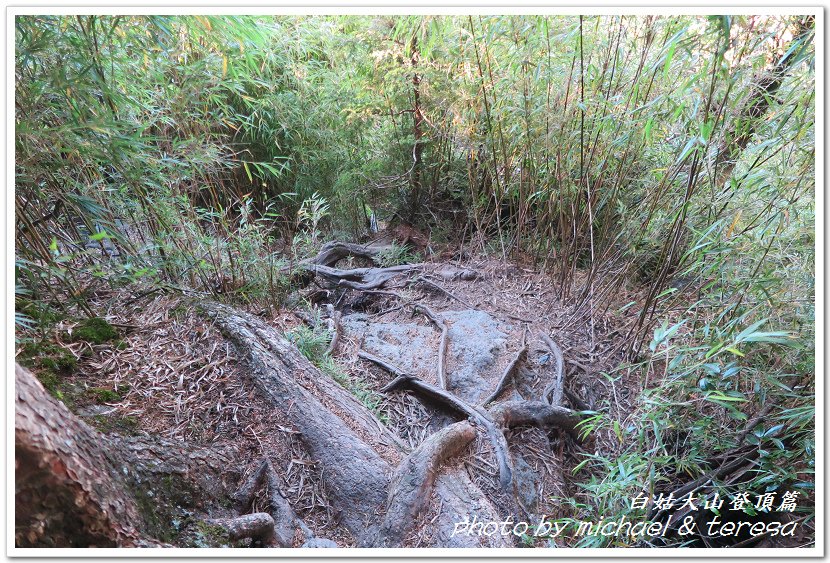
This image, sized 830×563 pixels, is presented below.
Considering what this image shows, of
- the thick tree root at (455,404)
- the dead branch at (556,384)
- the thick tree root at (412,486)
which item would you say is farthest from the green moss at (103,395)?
the dead branch at (556,384)

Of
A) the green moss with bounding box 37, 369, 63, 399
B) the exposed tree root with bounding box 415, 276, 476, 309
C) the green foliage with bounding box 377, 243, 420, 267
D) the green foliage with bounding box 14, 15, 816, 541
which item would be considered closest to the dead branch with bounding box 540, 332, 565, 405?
the green foliage with bounding box 14, 15, 816, 541

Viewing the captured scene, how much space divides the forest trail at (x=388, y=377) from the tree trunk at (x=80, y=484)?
0.54 ft

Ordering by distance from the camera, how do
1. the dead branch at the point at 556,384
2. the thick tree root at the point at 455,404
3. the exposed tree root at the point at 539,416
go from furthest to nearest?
the dead branch at the point at 556,384, the exposed tree root at the point at 539,416, the thick tree root at the point at 455,404

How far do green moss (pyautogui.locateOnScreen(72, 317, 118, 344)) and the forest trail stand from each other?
0.03 meters

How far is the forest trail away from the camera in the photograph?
4.63 ft

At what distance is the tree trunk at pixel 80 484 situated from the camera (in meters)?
0.84

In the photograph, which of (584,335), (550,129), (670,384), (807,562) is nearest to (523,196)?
(550,129)

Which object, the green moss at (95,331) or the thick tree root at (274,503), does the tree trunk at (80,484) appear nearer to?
the thick tree root at (274,503)

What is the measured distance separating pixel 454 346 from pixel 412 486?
1.20 metres

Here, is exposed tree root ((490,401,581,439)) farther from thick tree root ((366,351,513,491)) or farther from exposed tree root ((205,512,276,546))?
exposed tree root ((205,512,276,546))

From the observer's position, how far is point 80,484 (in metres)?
0.89

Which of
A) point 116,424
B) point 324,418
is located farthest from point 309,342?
point 116,424

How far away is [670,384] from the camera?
4.71 ft

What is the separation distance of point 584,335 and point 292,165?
7.22ft
